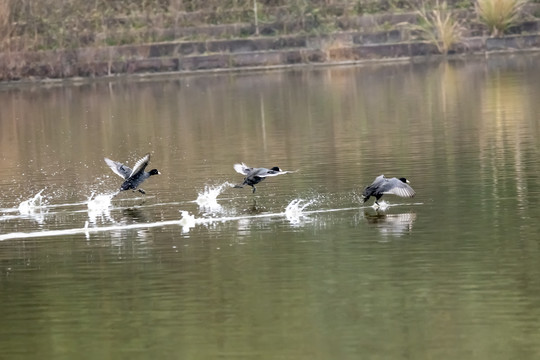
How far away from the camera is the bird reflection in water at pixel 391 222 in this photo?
13898mm

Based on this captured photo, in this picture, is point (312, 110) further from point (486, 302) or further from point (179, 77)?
point (486, 302)

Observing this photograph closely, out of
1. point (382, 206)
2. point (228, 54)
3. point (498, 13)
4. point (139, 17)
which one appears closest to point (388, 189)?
point (382, 206)

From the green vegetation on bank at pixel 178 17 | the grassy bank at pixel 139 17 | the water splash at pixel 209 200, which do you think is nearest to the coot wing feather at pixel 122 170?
the water splash at pixel 209 200

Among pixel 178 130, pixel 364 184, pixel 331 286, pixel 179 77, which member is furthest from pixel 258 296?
pixel 179 77

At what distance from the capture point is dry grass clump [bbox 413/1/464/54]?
4366 centimetres

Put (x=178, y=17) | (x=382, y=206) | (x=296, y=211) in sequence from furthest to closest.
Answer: (x=178, y=17) < (x=382, y=206) < (x=296, y=211)

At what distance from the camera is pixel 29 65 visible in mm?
44625

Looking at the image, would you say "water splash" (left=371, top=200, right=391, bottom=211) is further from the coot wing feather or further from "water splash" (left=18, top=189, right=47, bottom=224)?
"water splash" (left=18, top=189, right=47, bottom=224)

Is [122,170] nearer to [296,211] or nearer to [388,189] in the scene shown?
[296,211]

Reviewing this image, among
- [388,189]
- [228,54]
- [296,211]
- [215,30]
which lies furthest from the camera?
[215,30]

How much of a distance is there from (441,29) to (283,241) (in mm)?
30830

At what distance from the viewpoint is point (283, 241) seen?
13.7 metres

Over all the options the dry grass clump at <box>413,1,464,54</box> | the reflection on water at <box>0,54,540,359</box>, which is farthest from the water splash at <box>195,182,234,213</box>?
the dry grass clump at <box>413,1,464,54</box>

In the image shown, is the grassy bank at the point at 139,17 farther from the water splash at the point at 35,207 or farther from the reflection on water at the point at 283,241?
the water splash at the point at 35,207
